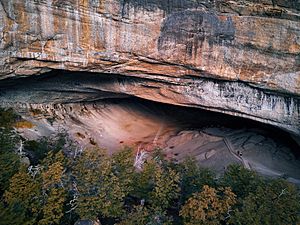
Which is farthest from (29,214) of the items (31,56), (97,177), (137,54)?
(137,54)

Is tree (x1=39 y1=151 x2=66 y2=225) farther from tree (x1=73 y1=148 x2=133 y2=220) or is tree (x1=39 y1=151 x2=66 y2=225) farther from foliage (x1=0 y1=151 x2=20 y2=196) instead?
foliage (x1=0 y1=151 x2=20 y2=196)

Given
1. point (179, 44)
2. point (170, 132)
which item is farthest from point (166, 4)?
point (170, 132)

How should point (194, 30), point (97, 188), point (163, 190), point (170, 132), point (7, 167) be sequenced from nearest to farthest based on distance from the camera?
1. point (97, 188)
2. point (7, 167)
3. point (163, 190)
4. point (194, 30)
5. point (170, 132)

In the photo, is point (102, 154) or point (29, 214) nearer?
point (29, 214)

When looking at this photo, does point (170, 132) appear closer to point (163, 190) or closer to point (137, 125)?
point (137, 125)

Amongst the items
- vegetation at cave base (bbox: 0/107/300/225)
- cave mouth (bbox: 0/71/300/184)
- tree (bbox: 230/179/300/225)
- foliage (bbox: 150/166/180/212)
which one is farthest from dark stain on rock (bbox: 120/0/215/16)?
tree (bbox: 230/179/300/225)

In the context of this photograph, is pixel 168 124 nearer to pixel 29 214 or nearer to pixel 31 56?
pixel 31 56
